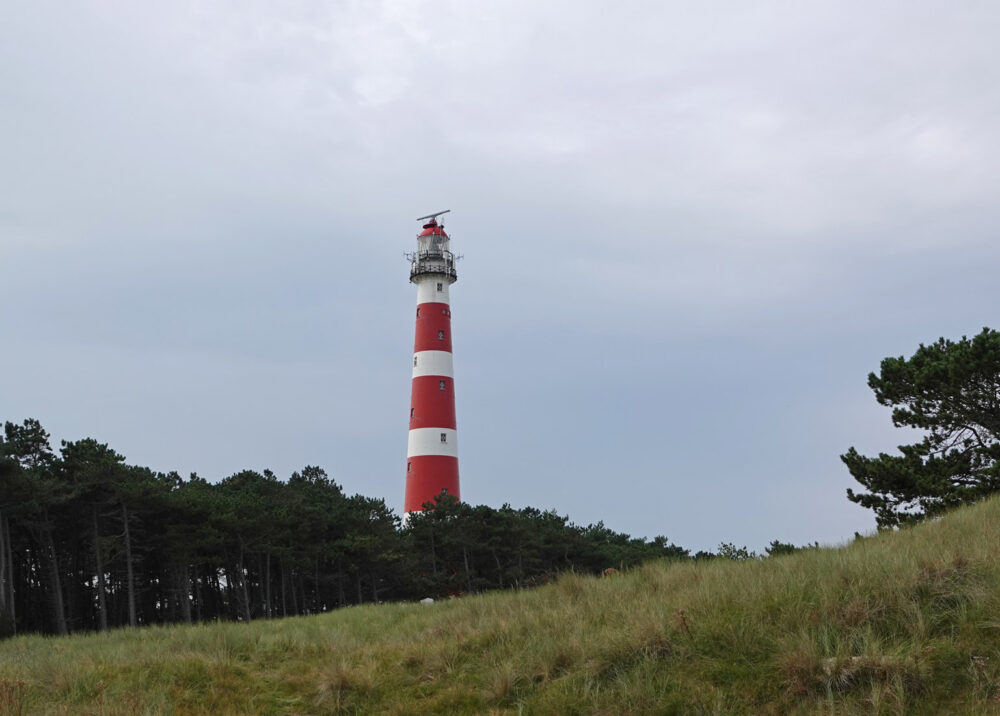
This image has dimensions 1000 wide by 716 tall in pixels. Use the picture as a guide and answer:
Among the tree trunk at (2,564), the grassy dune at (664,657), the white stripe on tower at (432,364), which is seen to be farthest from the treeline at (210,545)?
the grassy dune at (664,657)

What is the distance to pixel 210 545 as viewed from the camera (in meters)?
43.1

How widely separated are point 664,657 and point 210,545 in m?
37.2

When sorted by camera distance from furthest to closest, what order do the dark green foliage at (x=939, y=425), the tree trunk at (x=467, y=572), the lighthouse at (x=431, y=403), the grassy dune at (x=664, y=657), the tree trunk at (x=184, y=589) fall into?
the tree trunk at (x=467, y=572), the lighthouse at (x=431, y=403), the tree trunk at (x=184, y=589), the dark green foliage at (x=939, y=425), the grassy dune at (x=664, y=657)

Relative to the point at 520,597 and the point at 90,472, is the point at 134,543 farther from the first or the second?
the point at 520,597

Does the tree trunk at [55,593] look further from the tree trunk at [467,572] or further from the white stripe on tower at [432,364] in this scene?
the tree trunk at [467,572]

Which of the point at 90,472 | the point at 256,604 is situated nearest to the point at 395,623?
the point at 90,472

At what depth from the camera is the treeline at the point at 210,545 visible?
133 ft

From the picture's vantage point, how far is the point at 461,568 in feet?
179

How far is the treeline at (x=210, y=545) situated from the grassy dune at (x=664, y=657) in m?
22.0

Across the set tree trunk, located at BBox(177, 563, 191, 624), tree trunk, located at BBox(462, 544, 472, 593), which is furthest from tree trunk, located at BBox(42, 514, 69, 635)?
tree trunk, located at BBox(462, 544, 472, 593)

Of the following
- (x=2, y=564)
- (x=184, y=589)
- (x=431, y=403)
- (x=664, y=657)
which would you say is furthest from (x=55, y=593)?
(x=664, y=657)

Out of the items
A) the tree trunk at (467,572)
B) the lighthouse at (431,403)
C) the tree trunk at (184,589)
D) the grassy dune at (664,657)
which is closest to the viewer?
the grassy dune at (664,657)

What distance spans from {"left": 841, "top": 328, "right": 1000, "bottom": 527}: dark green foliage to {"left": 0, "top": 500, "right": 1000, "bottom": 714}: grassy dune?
1399cm

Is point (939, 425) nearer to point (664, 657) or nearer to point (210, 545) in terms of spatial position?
point (664, 657)
